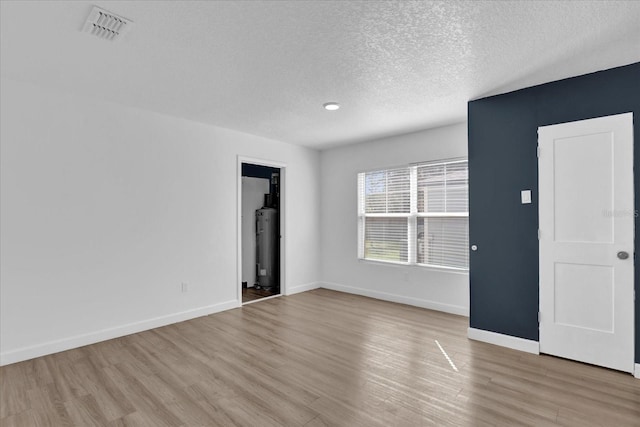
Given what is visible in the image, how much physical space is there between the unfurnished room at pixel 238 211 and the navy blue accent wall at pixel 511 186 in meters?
0.02

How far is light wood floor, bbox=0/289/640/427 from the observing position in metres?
2.10

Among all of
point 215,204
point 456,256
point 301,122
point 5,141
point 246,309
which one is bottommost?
point 246,309

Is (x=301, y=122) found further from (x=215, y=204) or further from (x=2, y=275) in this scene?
(x=2, y=275)

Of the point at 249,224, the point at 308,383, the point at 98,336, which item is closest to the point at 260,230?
the point at 249,224

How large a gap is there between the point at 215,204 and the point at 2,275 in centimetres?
222

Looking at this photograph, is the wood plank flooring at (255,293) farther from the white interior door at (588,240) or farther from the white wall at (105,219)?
the white interior door at (588,240)

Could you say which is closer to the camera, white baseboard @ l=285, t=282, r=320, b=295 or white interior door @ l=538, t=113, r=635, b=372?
white interior door @ l=538, t=113, r=635, b=372

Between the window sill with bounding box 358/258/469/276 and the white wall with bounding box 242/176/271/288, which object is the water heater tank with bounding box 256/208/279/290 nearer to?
the white wall with bounding box 242/176/271/288

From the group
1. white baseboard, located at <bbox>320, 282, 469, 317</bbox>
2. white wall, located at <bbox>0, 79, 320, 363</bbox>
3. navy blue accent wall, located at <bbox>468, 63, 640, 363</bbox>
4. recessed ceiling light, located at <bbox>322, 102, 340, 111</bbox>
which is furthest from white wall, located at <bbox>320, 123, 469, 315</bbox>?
white wall, located at <bbox>0, 79, 320, 363</bbox>

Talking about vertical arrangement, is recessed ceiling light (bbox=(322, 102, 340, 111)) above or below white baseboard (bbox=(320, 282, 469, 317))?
above

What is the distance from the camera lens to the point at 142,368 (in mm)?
2793

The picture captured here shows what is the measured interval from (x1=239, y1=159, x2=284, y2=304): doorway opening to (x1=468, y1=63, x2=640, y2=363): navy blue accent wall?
344cm

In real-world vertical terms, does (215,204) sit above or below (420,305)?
above

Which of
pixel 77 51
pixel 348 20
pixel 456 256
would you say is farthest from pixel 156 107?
pixel 456 256
